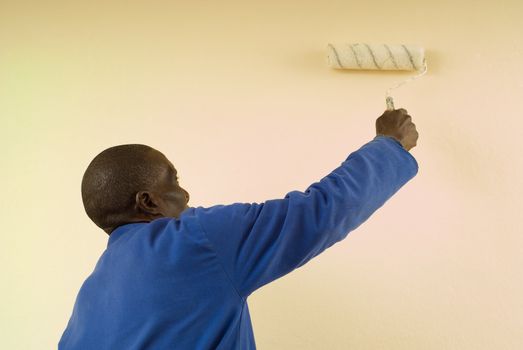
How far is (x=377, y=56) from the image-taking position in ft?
3.76

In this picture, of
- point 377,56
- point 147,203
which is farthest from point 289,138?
point 147,203

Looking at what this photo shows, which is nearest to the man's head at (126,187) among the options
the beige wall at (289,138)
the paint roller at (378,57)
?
the beige wall at (289,138)

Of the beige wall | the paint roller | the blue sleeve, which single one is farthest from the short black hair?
the paint roller

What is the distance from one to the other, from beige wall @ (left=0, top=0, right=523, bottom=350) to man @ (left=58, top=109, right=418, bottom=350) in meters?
0.39

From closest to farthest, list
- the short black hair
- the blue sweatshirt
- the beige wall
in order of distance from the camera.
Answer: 1. the blue sweatshirt
2. the short black hair
3. the beige wall

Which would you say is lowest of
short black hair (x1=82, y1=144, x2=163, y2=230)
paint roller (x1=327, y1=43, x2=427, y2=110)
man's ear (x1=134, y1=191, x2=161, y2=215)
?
man's ear (x1=134, y1=191, x2=161, y2=215)

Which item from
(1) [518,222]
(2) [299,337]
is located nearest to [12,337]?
(2) [299,337]

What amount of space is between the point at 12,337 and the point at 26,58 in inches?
26.6

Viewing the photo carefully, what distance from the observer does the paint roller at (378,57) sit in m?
1.14

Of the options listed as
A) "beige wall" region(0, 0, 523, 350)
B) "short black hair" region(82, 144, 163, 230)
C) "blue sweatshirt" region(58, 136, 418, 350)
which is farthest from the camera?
"beige wall" region(0, 0, 523, 350)

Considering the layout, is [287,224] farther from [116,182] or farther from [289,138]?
[289,138]

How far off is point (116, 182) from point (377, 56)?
653 millimetres

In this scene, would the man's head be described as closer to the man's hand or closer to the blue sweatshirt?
the blue sweatshirt

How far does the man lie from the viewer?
703mm
